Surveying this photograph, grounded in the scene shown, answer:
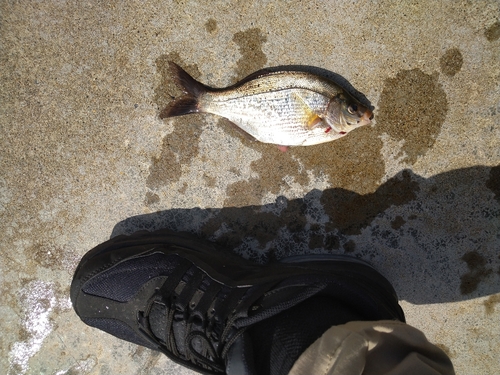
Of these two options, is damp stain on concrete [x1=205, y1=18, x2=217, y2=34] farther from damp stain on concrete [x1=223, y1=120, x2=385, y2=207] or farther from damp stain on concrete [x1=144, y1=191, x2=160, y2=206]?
damp stain on concrete [x1=144, y1=191, x2=160, y2=206]

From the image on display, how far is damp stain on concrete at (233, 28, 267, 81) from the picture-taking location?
8.20 ft

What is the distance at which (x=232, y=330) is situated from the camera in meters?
→ 2.16

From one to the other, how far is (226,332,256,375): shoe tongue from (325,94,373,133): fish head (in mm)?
1555

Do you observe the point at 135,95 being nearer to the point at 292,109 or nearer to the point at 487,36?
the point at 292,109

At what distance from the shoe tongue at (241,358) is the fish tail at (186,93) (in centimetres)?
163

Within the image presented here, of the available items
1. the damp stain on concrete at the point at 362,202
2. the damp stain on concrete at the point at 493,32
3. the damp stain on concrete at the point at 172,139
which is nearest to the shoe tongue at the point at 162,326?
the damp stain on concrete at the point at 172,139

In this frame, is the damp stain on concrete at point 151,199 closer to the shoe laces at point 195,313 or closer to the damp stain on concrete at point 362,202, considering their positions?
the shoe laces at point 195,313

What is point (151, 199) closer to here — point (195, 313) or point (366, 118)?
point (195, 313)

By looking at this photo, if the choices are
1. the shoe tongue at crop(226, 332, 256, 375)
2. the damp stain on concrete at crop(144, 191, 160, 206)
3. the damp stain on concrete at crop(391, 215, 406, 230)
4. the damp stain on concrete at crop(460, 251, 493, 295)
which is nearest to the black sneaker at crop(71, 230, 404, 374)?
the shoe tongue at crop(226, 332, 256, 375)

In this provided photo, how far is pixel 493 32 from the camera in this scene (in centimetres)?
240

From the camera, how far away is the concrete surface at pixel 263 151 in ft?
8.08

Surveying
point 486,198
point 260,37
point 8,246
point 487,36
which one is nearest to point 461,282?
point 486,198

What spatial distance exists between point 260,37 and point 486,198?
212cm

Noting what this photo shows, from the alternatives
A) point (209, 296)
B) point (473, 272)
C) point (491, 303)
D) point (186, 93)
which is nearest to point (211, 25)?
point (186, 93)
